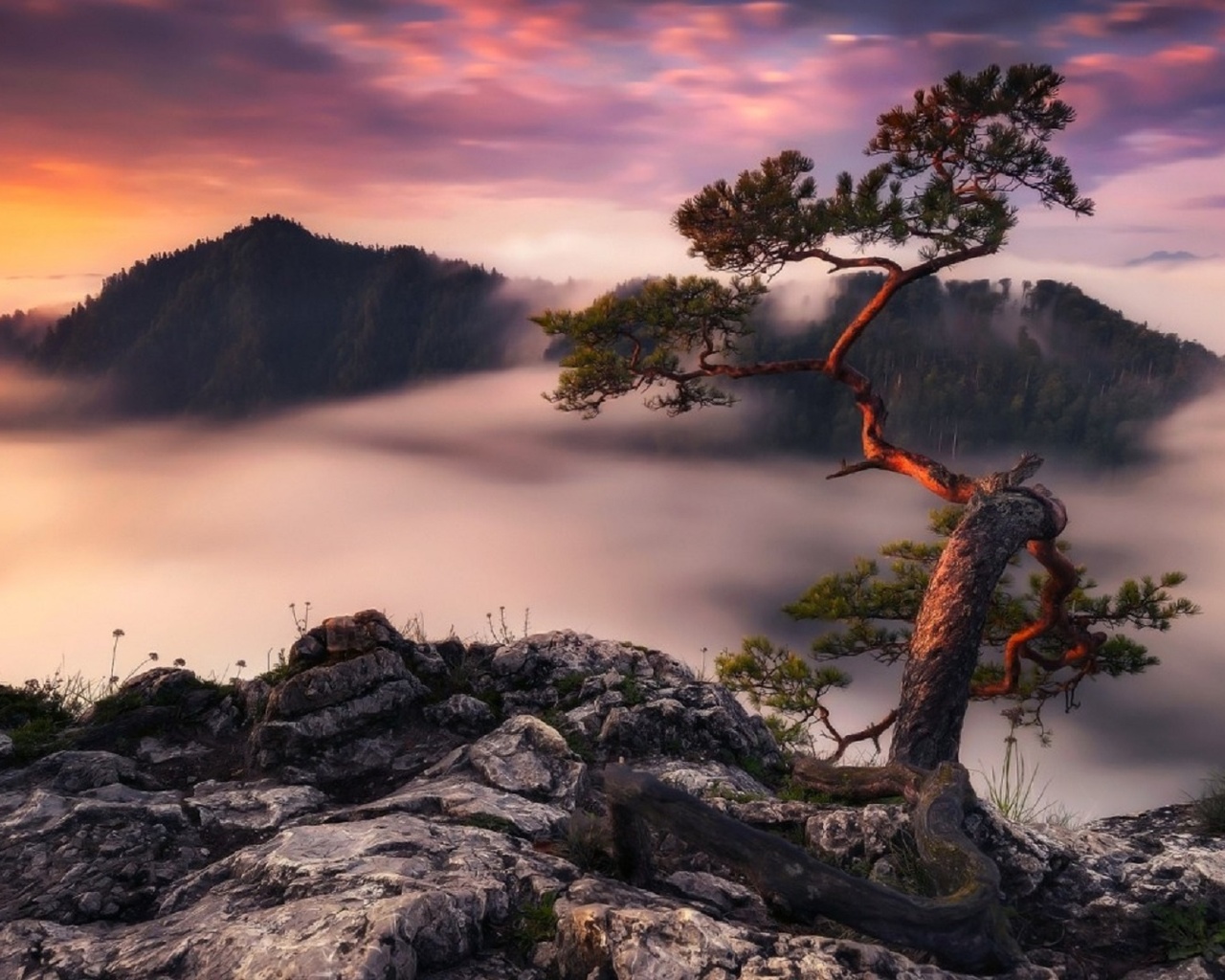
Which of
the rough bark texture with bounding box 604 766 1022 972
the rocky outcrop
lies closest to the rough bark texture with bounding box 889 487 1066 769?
the rocky outcrop

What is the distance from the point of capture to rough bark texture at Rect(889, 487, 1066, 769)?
441 inches

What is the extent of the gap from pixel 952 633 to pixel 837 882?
283 inches

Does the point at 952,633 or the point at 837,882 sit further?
the point at 952,633

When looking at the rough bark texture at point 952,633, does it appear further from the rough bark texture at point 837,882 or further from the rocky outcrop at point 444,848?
the rough bark texture at point 837,882

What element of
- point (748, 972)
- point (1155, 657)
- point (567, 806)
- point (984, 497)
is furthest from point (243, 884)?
point (1155, 657)

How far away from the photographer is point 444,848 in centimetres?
587

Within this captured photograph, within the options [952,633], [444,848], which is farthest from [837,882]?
[952,633]

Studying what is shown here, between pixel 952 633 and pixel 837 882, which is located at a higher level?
pixel 837 882

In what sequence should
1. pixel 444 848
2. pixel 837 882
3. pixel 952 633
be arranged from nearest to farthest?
pixel 837 882 < pixel 444 848 < pixel 952 633

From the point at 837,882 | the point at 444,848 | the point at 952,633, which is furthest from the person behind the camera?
the point at 952,633

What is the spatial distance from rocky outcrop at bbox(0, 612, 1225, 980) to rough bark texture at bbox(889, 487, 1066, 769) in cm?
225

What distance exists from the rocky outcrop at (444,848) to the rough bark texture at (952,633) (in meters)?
2.25

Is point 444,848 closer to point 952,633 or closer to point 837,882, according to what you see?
point 837,882

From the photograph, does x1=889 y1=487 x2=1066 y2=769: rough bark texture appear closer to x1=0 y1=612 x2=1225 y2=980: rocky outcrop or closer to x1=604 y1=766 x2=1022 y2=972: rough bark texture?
x1=0 y1=612 x2=1225 y2=980: rocky outcrop
